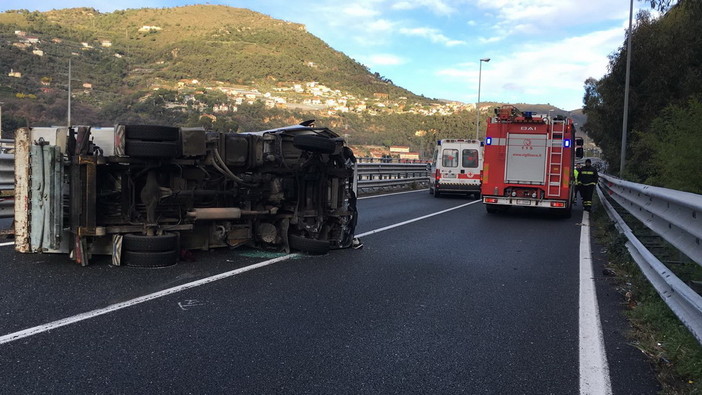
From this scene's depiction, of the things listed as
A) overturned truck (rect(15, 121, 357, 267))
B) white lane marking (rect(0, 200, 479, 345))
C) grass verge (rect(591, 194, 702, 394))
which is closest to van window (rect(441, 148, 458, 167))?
overturned truck (rect(15, 121, 357, 267))

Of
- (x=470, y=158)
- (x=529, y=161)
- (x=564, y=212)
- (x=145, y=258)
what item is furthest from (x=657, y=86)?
(x=145, y=258)

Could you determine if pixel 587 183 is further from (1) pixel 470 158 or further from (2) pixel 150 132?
(2) pixel 150 132

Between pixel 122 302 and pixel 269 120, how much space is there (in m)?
46.8

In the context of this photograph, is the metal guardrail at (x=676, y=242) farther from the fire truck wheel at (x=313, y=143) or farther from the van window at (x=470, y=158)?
the van window at (x=470, y=158)

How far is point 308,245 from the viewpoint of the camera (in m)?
7.41

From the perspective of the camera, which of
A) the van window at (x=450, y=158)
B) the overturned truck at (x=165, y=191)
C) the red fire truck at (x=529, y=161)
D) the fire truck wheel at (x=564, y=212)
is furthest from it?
the van window at (x=450, y=158)

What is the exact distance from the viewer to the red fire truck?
14.0 m

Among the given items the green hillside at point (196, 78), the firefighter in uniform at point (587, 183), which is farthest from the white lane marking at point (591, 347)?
the green hillside at point (196, 78)

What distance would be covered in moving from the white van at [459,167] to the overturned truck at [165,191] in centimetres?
1386

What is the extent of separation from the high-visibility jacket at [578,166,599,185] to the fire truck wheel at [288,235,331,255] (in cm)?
1325

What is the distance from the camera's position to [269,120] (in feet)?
166

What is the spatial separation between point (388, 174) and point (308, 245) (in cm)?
1696

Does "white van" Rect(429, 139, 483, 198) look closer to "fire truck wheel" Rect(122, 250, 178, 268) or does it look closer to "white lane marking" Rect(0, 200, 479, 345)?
"white lane marking" Rect(0, 200, 479, 345)

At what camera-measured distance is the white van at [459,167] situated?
21.0m
